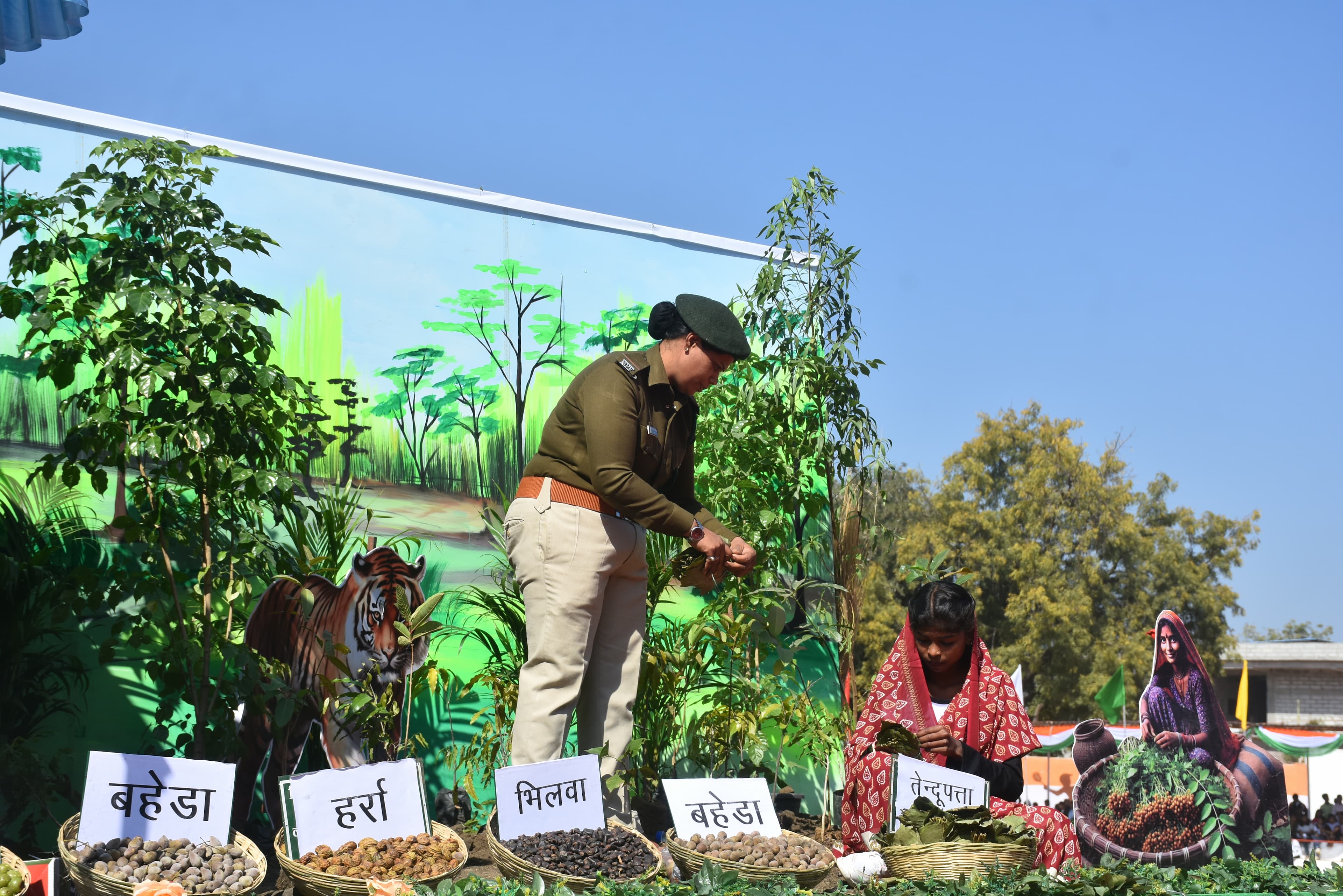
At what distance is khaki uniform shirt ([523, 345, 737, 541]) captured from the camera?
327 cm

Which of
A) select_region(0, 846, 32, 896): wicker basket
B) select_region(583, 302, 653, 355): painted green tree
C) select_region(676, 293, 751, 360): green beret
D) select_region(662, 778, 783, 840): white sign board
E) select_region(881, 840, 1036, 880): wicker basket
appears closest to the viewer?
select_region(0, 846, 32, 896): wicker basket

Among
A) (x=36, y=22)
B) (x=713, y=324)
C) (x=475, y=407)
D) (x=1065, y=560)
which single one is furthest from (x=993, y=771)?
(x=1065, y=560)

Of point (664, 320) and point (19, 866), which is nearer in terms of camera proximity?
point (19, 866)

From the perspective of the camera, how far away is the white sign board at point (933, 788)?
2949 mm

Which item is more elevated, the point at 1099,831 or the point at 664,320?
the point at 664,320

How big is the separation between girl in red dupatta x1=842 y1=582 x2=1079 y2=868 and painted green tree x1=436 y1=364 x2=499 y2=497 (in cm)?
209

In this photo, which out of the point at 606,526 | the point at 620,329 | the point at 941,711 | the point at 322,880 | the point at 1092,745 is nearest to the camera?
the point at 322,880

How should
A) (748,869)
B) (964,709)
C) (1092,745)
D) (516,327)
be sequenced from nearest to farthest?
(748,869) < (964,709) < (1092,745) < (516,327)

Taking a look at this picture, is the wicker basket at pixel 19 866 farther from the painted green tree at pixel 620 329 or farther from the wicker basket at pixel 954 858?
the painted green tree at pixel 620 329

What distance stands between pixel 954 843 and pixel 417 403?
9.60 ft

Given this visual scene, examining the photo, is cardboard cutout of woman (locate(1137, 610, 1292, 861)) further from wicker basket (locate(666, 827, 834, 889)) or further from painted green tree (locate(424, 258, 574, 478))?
painted green tree (locate(424, 258, 574, 478))

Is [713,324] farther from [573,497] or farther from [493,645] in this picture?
[493,645]

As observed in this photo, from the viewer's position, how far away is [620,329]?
5297 millimetres

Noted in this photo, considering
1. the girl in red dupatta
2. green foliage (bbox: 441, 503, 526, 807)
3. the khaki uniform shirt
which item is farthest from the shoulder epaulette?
the girl in red dupatta
